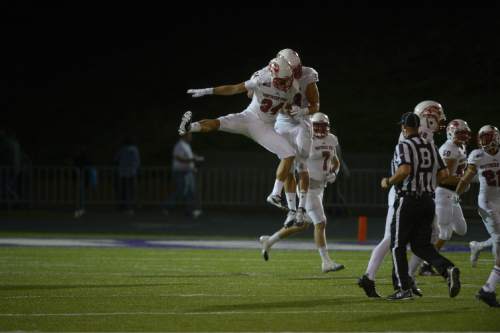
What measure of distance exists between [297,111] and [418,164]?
3583 mm

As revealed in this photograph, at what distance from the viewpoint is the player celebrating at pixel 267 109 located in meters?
13.4

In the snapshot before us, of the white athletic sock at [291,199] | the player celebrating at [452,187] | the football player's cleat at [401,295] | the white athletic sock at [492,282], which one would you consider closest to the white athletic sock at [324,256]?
the white athletic sock at [291,199]

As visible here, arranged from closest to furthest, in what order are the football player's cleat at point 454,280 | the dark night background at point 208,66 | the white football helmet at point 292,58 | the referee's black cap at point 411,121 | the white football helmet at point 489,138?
the football player's cleat at point 454,280
the referee's black cap at point 411,121
the white football helmet at point 489,138
the white football helmet at point 292,58
the dark night background at point 208,66

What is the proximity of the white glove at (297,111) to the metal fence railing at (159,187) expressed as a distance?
10967mm

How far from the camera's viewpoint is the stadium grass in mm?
9297

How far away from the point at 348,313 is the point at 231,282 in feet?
9.47

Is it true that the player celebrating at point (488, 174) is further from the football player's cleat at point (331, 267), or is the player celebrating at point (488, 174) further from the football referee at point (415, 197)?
the football referee at point (415, 197)

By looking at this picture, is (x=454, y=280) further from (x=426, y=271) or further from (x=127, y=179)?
(x=127, y=179)

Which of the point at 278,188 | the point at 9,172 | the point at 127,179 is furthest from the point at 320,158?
the point at 9,172

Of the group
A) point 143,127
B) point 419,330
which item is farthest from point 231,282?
point 143,127

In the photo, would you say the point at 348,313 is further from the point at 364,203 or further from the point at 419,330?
the point at 364,203

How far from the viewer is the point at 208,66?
143 feet

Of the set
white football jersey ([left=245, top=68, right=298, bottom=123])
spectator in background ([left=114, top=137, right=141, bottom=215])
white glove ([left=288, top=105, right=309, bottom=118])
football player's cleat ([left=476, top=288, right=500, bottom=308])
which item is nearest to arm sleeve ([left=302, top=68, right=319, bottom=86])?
white football jersey ([left=245, top=68, right=298, bottom=123])

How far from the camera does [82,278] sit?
42.7ft
